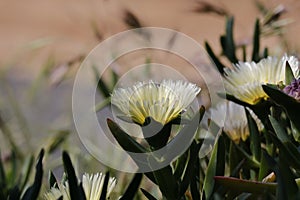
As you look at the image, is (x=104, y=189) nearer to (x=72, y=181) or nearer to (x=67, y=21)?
(x=72, y=181)

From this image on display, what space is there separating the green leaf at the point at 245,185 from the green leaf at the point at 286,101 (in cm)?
7

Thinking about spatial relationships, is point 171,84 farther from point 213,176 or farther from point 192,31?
point 192,31

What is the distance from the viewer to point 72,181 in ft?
1.68

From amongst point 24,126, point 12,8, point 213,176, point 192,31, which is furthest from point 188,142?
point 12,8

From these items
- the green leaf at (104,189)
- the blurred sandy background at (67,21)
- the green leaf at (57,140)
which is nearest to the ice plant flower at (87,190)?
the green leaf at (104,189)

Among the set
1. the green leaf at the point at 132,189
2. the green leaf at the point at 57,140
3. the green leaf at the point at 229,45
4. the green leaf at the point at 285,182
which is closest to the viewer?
the green leaf at the point at 285,182

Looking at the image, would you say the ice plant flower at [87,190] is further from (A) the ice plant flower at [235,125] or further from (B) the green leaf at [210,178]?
(A) the ice plant flower at [235,125]

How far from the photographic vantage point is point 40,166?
0.57 meters

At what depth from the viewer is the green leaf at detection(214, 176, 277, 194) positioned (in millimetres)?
511

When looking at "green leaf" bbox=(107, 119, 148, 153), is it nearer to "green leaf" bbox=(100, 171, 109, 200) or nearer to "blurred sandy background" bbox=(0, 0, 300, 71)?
"green leaf" bbox=(100, 171, 109, 200)

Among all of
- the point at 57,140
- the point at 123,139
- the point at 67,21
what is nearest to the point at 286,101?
the point at 123,139

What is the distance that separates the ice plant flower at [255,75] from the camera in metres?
0.62

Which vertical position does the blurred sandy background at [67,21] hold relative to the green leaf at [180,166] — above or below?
below

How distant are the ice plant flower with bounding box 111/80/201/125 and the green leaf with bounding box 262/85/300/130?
2.2 inches
